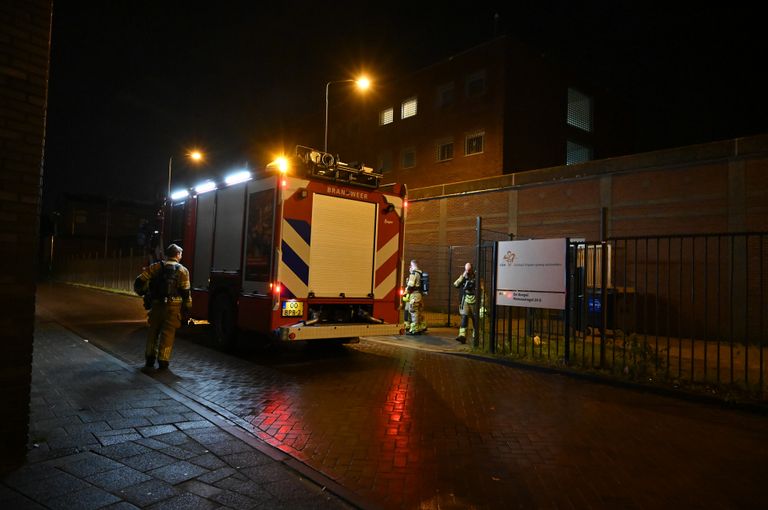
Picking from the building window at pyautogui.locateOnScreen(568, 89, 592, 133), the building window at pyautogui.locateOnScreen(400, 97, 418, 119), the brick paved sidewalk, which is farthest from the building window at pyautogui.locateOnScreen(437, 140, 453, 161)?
the brick paved sidewalk

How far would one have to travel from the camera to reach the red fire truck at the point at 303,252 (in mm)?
7699

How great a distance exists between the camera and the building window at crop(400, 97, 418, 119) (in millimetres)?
30891

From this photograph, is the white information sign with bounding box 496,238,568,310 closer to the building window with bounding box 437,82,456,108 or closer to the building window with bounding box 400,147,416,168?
the building window with bounding box 437,82,456,108

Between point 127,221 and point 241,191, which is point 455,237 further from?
point 127,221

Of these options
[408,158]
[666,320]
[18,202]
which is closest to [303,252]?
[18,202]

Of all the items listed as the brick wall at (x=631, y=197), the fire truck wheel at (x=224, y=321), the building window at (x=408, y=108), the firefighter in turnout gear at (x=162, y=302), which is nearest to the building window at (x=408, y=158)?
the building window at (x=408, y=108)

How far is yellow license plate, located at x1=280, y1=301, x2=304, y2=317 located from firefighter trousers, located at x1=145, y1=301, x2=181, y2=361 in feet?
4.99

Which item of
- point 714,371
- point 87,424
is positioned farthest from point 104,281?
point 714,371

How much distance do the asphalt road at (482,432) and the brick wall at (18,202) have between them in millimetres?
1920

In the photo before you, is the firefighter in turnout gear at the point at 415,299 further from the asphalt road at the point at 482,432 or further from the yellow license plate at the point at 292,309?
the yellow license plate at the point at 292,309

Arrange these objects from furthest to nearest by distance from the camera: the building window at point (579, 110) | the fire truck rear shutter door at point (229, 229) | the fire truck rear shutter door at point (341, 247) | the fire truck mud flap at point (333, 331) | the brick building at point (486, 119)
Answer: the building window at point (579, 110), the brick building at point (486, 119), the fire truck rear shutter door at point (229, 229), the fire truck rear shutter door at point (341, 247), the fire truck mud flap at point (333, 331)

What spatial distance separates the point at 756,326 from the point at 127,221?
221 feet

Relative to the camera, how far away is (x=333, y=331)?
25.7 feet

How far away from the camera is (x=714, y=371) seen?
27.3ft
